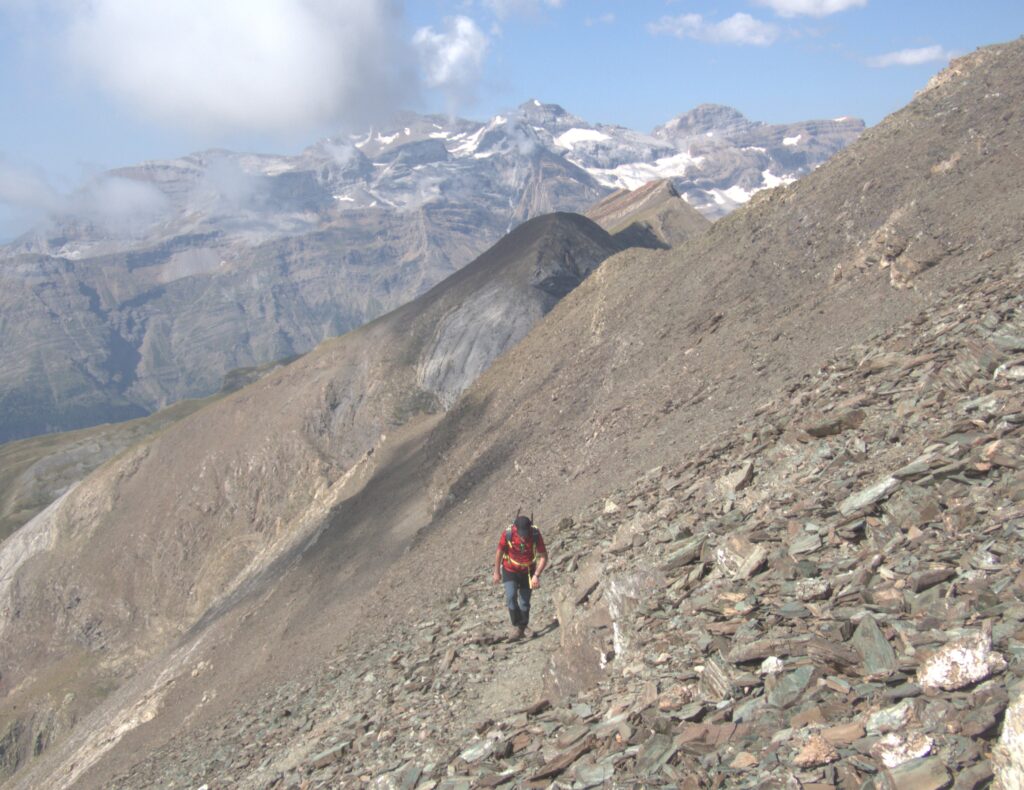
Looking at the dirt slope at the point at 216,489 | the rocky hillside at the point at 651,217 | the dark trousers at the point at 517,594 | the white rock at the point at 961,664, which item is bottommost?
the white rock at the point at 961,664

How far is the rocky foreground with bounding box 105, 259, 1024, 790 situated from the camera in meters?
6.77

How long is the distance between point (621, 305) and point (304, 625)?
1884cm

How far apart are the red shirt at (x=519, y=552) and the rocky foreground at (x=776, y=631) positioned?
80 centimetres

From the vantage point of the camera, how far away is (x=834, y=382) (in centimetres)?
1645

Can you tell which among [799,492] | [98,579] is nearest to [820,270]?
[799,492]

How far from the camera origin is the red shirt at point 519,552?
1471cm

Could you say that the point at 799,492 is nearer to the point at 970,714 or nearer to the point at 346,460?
the point at 970,714

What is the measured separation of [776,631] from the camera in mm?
8758

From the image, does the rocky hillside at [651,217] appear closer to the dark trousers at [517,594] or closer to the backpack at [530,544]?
the backpack at [530,544]

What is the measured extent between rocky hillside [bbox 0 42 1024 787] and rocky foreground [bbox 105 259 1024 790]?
2.0 inches

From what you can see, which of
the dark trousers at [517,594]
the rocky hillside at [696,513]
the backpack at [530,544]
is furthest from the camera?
the backpack at [530,544]

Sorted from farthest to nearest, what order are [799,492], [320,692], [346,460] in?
[346,460]
[320,692]
[799,492]

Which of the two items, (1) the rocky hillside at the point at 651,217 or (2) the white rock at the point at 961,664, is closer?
(2) the white rock at the point at 961,664

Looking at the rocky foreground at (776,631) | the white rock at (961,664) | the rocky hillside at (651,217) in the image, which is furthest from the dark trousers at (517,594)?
the rocky hillside at (651,217)
